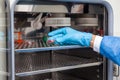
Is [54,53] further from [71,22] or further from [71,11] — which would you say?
[71,11]

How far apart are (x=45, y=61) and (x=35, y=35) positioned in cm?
23

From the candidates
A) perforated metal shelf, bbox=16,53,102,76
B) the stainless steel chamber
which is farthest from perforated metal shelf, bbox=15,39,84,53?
perforated metal shelf, bbox=16,53,102,76

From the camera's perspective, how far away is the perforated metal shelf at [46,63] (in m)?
1.55

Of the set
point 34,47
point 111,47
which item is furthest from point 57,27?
point 111,47

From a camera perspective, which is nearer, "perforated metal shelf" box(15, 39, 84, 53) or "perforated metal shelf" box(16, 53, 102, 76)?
"perforated metal shelf" box(15, 39, 84, 53)

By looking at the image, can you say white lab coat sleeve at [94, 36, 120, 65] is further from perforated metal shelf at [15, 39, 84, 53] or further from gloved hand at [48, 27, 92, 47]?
perforated metal shelf at [15, 39, 84, 53]

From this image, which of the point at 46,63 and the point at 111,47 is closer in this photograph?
the point at 111,47

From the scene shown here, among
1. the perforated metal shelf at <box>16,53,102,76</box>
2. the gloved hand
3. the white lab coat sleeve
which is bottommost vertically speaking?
the perforated metal shelf at <box>16,53,102,76</box>

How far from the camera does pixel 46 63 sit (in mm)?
1857

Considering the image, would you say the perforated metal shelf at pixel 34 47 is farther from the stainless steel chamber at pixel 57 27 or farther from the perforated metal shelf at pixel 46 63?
the perforated metal shelf at pixel 46 63

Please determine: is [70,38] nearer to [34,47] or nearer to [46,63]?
[34,47]

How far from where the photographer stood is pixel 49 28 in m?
1.93

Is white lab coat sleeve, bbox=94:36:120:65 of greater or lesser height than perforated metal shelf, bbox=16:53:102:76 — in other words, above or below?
above

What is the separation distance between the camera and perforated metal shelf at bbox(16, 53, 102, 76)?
155cm
